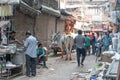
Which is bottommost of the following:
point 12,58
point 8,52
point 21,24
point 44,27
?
point 12,58

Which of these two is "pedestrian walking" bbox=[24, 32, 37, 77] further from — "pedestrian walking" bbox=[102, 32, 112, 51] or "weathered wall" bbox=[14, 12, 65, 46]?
"pedestrian walking" bbox=[102, 32, 112, 51]

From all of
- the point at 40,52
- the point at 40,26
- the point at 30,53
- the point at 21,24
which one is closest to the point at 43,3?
the point at 40,26

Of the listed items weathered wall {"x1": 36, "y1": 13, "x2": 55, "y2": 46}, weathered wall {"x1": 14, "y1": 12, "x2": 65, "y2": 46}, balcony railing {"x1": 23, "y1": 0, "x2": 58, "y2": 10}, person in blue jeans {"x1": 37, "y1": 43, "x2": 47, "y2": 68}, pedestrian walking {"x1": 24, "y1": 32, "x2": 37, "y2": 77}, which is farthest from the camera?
weathered wall {"x1": 36, "y1": 13, "x2": 55, "y2": 46}

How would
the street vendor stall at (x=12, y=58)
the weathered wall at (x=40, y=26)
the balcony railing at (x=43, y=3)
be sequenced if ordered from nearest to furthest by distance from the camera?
the street vendor stall at (x=12, y=58)
the weathered wall at (x=40, y=26)
the balcony railing at (x=43, y=3)

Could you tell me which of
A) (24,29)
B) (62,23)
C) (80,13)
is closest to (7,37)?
(24,29)

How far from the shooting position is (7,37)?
16.0 metres

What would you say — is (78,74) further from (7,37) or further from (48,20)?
(48,20)

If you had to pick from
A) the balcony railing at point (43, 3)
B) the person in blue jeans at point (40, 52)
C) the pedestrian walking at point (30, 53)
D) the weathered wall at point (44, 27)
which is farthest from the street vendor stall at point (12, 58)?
the weathered wall at point (44, 27)

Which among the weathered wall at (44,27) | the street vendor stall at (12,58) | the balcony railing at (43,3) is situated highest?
the balcony railing at (43,3)

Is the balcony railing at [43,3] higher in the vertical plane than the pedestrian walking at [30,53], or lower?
higher

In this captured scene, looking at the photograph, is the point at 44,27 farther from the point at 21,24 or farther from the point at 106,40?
the point at 106,40

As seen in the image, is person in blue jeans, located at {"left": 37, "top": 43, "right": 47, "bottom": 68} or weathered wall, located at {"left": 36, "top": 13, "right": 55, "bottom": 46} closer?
person in blue jeans, located at {"left": 37, "top": 43, "right": 47, "bottom": 68}

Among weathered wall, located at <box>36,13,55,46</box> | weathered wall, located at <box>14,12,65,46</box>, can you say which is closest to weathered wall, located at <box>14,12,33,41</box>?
weathered wall, located at <box>14,12,65,46</box>

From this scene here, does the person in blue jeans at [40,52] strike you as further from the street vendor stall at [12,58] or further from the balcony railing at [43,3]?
the balcony railing at [43,3]
